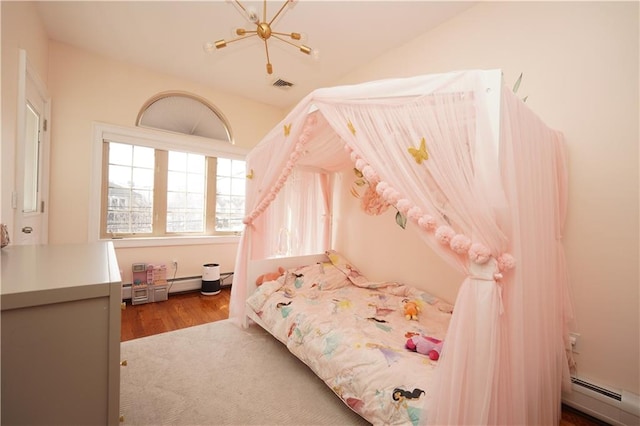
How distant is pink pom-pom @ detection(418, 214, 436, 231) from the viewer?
1239mm

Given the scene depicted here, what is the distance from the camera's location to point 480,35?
2262mm

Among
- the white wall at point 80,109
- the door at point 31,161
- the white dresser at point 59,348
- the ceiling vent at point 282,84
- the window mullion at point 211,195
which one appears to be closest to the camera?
the white dresser at point 59,348

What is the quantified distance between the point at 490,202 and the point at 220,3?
259 centimetres

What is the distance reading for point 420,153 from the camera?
1305 mm

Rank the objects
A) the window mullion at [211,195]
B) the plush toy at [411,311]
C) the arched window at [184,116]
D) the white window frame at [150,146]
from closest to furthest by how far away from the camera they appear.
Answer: the plush toy at [411,311] < the white window frame at [150,146] < the arched window at [184,116] < the window mullion at [211,195]

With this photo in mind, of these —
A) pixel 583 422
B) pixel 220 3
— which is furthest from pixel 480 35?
pixel 583 422

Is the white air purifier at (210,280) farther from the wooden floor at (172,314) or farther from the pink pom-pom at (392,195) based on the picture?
the pink pom-pom at (392,195)

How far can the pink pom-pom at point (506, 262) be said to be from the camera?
1.13m

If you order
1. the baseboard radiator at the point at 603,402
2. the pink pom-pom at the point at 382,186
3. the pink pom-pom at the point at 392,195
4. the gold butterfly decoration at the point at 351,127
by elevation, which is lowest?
the baseboard radiator at the point at 603,402

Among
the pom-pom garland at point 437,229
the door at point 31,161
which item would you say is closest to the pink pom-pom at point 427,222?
the pom-pom garland at point 437,229

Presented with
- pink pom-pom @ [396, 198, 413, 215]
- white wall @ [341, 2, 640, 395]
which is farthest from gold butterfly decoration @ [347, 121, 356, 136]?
white wall @ [341, 2, 640, 395]

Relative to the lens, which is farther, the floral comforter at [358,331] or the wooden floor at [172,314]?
the wooden floor at [172,314]

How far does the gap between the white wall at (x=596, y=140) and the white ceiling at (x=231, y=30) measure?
0.76 m

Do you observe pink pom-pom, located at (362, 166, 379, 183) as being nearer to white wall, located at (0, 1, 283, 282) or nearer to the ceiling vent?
the ceiling vent
